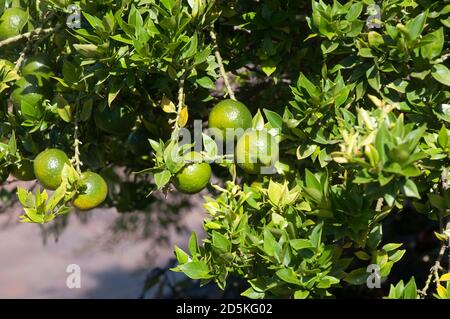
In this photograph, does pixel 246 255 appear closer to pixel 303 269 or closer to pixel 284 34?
pixel 303 269

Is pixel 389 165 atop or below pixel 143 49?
below

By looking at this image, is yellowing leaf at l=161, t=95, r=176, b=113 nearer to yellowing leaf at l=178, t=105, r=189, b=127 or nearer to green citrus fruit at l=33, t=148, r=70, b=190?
yellowing leaf at l=178, t=105, r=189, b=127

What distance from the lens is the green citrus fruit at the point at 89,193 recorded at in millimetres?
1407

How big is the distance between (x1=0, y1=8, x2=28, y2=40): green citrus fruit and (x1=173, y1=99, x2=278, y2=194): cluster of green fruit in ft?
1.51

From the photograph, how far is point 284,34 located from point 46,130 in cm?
56

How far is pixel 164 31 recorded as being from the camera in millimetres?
1279

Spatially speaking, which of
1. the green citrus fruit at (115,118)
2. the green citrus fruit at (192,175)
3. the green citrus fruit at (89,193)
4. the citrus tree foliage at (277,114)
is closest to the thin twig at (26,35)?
the citrus tree foliage at (277,114)

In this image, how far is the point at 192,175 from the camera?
4.33 feet

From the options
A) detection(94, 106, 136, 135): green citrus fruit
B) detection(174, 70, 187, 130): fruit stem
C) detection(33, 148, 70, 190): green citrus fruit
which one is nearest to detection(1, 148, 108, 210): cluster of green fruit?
detection(33, 148, 70, 190): green citrus fruit

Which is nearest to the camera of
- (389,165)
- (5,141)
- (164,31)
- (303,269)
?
(389,165)

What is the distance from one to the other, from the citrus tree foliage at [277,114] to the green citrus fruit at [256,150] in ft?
0.14

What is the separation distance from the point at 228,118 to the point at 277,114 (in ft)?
0.31
